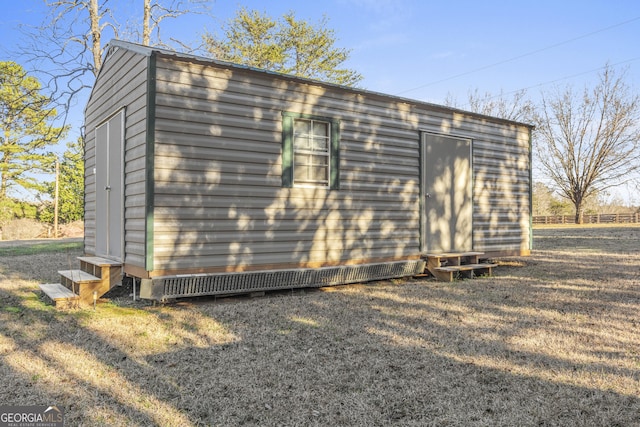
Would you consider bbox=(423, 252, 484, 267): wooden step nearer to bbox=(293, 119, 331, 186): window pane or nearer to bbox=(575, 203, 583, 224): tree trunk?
bbox=(293, 119, 331, 186): window pane

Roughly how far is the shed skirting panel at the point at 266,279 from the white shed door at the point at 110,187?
3.89ft

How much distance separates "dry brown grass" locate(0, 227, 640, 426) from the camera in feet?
8.30

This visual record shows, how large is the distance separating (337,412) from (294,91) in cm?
493

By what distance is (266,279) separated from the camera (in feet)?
19.9

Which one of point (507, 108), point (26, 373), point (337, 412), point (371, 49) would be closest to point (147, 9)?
point (371, 49)

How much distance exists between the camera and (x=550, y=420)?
2.39 metres

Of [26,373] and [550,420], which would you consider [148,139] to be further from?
[550,420]

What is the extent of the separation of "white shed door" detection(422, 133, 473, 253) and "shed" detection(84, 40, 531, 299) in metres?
0.03

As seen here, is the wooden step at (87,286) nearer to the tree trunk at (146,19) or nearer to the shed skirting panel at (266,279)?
the shed skirting panel at (266,279)

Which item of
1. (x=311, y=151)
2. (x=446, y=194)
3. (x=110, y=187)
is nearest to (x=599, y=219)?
(x=446, y=194)

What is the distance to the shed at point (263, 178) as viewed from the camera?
17.7 feet

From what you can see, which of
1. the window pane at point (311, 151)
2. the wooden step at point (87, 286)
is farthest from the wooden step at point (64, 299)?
the window pane at point (311, 151)

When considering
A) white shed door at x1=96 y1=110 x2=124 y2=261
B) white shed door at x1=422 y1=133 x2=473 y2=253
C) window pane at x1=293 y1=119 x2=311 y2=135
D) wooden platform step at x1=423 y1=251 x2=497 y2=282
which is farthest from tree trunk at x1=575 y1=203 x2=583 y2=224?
white shed door at x1=96 y1=110 x2=124 y2=261

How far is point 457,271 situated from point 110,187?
5958 mm
